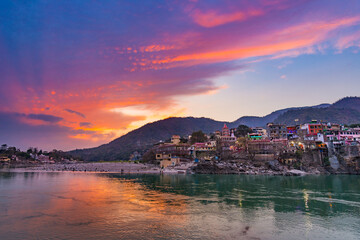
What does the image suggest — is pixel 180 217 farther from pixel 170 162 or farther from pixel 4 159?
pixel 4 159

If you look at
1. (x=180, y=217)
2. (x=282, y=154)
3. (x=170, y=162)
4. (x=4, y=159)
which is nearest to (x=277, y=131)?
(x=282, y=154)

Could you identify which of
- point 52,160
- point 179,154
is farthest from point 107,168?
point 52,160

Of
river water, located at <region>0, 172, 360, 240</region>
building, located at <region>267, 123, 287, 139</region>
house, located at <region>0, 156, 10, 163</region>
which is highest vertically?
building, located at <region>267, 123, 287, 139</region>

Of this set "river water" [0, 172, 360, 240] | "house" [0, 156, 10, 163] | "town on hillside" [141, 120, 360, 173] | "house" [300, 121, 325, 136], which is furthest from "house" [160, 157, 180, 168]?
"house" [0, 156, 10, 163]

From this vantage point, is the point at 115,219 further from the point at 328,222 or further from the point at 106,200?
the point at 328,222

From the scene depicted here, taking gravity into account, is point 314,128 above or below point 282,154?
above

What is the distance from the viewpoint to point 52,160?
161500mm

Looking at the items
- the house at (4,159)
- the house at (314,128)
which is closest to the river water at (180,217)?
the house at (314,128)

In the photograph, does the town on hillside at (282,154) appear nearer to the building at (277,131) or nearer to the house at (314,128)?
the house at (314,128)

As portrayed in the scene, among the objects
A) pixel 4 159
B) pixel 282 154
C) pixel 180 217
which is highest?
pixel 282 154

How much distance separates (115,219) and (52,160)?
164 m

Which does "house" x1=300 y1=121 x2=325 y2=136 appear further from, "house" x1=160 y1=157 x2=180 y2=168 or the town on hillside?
"house" x1=160 y1=157 x2=180 y2=168

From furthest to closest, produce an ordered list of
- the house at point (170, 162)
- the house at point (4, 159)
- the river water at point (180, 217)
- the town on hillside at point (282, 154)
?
the house at point (4, 159) < the house at point (170, 162) < the town on hillside at point (282, 154) < the river water at point (180, 217)

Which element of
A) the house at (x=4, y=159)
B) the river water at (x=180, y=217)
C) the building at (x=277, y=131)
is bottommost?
the river water at (x=180, y=217)
